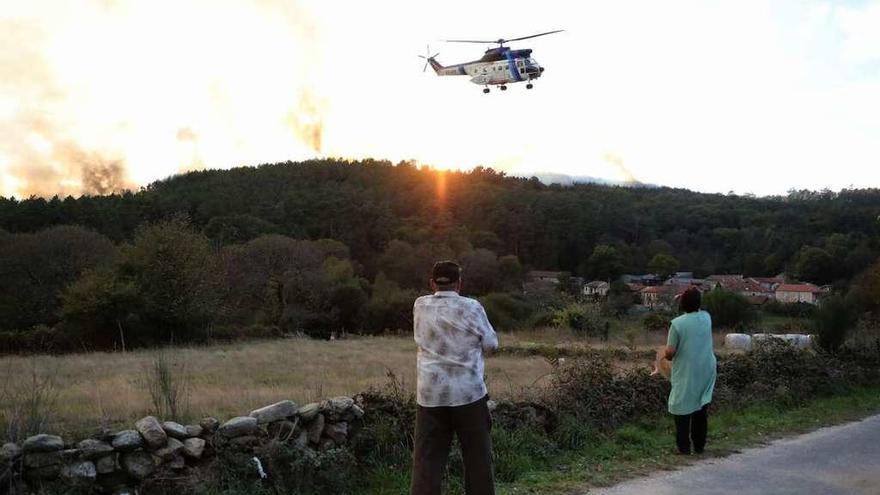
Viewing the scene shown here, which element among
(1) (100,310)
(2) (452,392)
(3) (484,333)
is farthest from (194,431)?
(1) (100,310)

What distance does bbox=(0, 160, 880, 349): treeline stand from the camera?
36.4m

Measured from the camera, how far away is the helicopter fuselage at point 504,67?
86.0 ft

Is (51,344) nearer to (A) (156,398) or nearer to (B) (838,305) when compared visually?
(A) (156,398)

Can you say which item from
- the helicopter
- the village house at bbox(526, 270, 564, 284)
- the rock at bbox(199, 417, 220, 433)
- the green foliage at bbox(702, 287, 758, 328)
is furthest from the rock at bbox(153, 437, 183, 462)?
the village house at bbox(526, 270, 564, 284)

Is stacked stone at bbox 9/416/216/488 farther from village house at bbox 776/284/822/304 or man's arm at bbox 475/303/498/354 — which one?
village house at bbox 776/284/822/304

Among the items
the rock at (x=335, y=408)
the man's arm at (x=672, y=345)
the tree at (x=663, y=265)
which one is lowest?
the tree at (x=663, y=265)

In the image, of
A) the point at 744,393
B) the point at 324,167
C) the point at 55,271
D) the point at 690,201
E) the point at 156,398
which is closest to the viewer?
the point at 156,398

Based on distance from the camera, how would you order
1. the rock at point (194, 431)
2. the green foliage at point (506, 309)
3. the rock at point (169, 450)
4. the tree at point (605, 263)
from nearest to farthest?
the rock at point (169, 450) < the rock at point (194, 431) < the green foliage at point (506, 309) < the tree at point (605, 263)

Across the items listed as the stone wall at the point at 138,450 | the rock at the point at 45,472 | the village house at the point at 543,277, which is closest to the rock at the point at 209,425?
the stone wall at the point at 138,450

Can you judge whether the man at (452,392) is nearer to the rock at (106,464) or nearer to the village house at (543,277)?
the rock at (106,464)

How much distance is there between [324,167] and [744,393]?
10350 cm

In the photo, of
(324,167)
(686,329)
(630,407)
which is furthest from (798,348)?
(324,167)

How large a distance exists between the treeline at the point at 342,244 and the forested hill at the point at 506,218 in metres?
0.25

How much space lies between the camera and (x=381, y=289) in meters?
62.8
